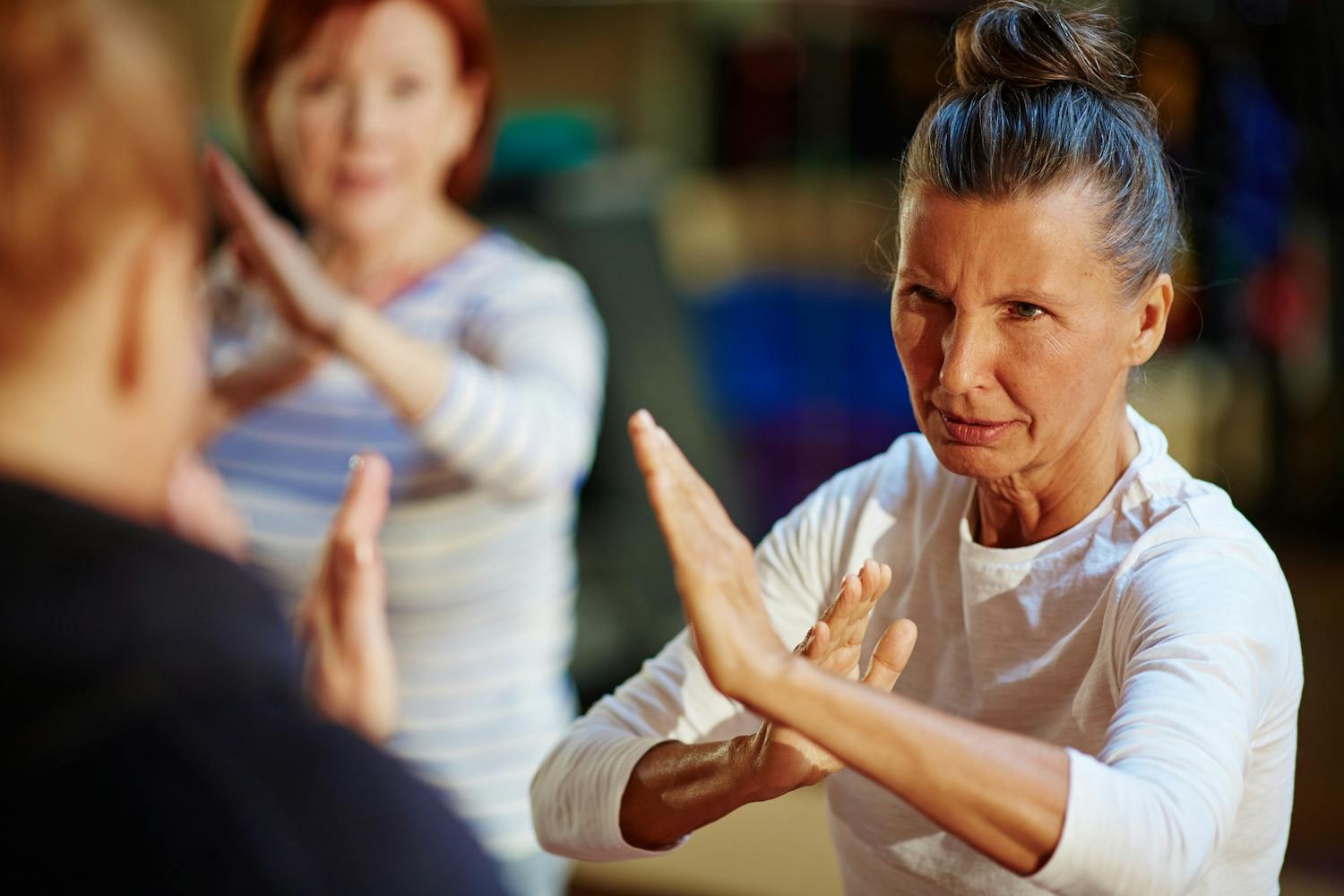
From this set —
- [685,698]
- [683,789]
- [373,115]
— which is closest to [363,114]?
[373,115]

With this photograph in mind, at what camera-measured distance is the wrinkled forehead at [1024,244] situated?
0.91 metres

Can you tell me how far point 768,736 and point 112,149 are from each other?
51cm

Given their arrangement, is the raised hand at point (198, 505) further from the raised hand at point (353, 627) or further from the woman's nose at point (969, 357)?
the woman's nose at point (969, 357)

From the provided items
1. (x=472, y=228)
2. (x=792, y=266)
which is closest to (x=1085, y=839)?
(x=472, y=228)

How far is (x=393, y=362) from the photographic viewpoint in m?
1.48

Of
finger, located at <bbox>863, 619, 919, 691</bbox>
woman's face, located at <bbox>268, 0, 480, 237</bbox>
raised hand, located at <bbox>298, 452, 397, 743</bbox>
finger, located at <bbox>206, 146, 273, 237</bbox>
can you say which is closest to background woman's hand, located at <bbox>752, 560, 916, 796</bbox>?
finger, located at <bbox>863, 619, 919, 691</bbox>

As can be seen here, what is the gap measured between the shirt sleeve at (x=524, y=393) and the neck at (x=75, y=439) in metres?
0.81

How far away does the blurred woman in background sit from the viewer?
1616 mm

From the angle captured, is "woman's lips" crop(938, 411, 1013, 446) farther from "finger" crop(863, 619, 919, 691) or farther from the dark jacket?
the dark jacket

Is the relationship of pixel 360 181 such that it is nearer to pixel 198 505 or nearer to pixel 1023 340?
pixel 198 505

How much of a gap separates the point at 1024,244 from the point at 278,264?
34.4 inches

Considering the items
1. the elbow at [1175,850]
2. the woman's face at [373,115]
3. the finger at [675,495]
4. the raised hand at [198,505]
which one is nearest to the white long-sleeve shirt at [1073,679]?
the elbow at [1175,850]

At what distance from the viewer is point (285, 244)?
151 centimetres

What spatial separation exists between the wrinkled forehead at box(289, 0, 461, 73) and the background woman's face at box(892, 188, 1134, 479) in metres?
0.86
